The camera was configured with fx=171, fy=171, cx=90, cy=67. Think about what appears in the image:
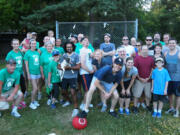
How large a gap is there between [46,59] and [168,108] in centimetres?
372

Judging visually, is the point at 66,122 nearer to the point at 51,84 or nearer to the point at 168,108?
the point at 51,84

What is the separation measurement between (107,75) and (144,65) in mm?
1024

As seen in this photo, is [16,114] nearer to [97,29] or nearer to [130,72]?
[130,72]

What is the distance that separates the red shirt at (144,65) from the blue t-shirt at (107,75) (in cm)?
65

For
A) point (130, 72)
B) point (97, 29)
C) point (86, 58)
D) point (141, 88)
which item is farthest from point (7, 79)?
point (97, 29)

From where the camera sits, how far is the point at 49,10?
35.8 feet

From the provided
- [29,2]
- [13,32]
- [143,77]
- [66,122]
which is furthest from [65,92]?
[13,32]

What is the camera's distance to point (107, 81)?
4188mm

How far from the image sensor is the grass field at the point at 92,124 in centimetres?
359

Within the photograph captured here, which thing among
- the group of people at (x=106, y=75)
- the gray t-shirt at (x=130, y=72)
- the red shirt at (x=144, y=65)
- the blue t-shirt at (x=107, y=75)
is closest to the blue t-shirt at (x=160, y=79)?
the group of people at (x=106, y=75)

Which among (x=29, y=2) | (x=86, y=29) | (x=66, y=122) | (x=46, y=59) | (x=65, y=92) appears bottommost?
(x=66, y=122)

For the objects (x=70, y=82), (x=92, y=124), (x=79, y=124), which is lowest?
(x=92, y=124)

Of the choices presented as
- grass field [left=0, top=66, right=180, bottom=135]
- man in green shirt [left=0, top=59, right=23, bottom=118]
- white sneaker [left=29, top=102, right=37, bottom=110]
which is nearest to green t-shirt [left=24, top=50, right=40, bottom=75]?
man in green shirt [left=0, top=59, right=23, bottom=118]

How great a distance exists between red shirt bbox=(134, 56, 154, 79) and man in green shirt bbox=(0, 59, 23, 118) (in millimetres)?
3051
